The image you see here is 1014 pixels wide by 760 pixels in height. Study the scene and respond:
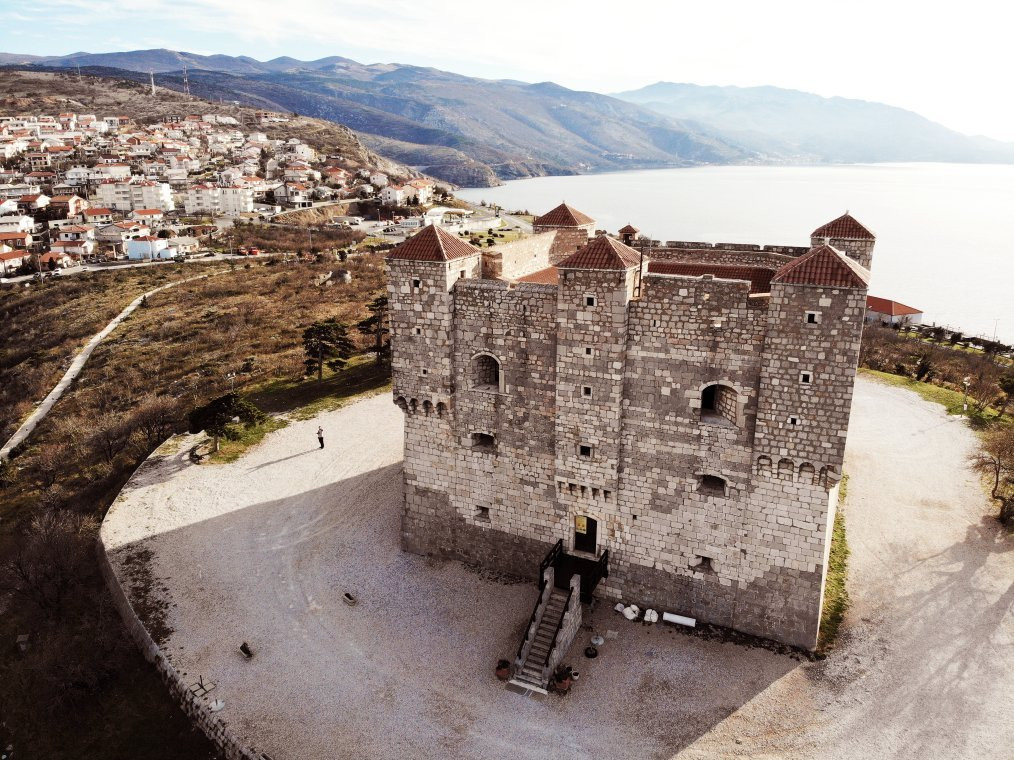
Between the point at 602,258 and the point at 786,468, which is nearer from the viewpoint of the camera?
the point at 786,468

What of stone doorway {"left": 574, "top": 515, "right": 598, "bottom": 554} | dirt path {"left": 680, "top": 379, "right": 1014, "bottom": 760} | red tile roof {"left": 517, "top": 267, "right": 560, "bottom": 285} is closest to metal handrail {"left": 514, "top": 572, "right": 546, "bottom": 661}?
stone doorway {"left": 574, "top": 515, "right": 598, "bottom": 554}

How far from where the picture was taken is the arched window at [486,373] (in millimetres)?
22750

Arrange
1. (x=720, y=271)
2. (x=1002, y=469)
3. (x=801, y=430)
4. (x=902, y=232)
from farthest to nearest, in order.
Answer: (x=902, y=232)
(x=1002, y=469)
(x=720, y=271)
(x=801, y=430)

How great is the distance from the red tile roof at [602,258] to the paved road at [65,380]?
38496 millimetres

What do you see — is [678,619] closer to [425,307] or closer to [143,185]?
[425,307]

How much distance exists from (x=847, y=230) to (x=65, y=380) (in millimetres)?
55002

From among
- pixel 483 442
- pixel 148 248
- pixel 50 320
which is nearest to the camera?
pixel 483 442

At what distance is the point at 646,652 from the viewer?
20.6 metres

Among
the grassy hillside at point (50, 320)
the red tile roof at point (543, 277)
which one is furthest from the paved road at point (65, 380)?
the red tile roof at point (543, 277)

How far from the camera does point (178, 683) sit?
1973 cm

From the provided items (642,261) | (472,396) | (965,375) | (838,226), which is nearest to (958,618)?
(838,226)

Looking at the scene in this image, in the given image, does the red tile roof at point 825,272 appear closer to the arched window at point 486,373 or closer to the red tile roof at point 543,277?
the arched window at point 486,373

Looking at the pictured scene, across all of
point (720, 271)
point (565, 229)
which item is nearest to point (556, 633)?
point (720, 271)

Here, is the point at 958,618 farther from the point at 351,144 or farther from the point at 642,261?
the point at 351,144
